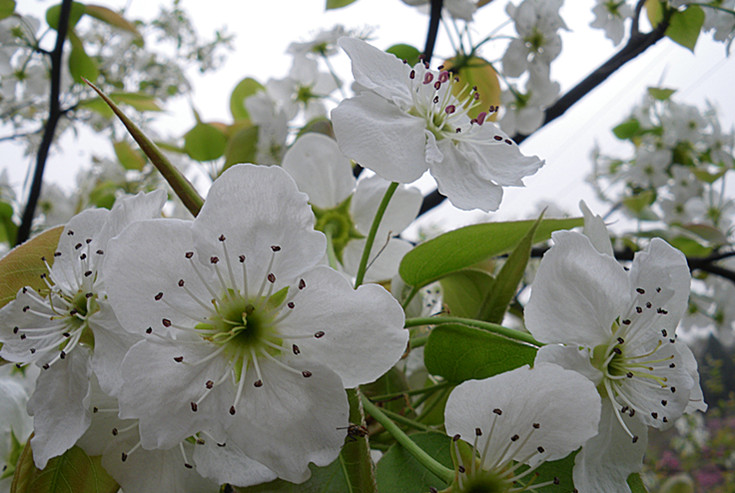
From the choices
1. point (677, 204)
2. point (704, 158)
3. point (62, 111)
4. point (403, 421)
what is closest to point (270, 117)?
point (62, 111)

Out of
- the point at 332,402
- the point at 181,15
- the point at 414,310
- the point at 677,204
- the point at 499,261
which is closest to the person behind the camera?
the point at 332,402

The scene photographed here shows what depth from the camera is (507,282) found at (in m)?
0.42

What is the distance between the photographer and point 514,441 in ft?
1.07

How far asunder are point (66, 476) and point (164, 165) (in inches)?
9.1

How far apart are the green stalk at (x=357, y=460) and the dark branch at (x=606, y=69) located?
59 cm

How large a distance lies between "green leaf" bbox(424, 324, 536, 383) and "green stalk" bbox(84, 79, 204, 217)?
0.20m

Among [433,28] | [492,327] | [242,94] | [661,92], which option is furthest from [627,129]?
[492,327]

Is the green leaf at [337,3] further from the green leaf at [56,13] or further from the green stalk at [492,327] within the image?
the green stalk at [492,327]

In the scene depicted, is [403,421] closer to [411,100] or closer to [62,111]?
[411,100]

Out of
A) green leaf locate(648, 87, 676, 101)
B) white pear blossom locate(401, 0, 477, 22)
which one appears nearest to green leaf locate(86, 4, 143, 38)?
white pear blossom locate(401, 0, 477, 22)

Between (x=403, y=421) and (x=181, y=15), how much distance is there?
231 centimetres

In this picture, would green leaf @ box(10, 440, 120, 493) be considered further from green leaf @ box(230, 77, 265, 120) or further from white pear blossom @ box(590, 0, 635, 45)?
white pear blossom @ box(590, 0, 635, 45)

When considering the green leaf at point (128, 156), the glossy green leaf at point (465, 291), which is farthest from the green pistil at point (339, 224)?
the green leaf at point (128, 156)

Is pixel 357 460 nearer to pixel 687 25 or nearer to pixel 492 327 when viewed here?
pixel 492 327
